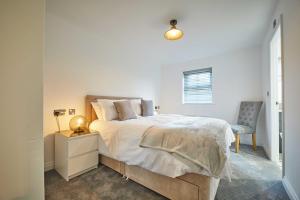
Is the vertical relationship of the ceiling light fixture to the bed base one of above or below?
above

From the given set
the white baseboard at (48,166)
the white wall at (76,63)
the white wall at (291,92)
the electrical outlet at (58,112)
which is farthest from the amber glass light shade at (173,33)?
the white baseboard at (48,166)

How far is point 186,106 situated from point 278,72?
7.77 feet

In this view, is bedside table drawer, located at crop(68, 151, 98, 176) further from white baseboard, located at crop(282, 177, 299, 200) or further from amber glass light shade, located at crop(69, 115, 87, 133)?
white baseboard, located at crop(282, 177, 299, 200)

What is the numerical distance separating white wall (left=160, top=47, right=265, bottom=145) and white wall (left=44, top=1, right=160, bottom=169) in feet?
6.29

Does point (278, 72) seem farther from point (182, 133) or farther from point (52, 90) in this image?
point (52, 90)

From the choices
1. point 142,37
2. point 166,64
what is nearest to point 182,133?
point 142,37

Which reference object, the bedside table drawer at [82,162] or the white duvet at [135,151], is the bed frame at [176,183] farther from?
the bedside table drawer at [82,162]

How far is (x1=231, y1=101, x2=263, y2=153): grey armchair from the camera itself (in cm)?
299

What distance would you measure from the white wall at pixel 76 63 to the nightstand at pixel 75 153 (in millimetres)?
290

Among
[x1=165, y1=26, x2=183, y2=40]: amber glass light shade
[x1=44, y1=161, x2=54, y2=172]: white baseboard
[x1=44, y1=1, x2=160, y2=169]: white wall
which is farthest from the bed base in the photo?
[x1=165, y1=26, x2=183, y2=40]: amber glass light shade

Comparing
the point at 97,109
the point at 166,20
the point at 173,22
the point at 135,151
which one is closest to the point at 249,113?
the point at 173,22

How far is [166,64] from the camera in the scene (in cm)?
499

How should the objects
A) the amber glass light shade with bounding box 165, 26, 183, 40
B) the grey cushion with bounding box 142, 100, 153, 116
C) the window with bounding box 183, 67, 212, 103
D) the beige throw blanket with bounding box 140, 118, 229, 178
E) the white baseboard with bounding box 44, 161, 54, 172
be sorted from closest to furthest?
1. the beige throw blanket with bounding box 140, 118, 229, 178
2. the white baseboard with bounding box 44, 161, 54, 172
3. the amber glass light shade with bounding box 165, 26, 183, 40
4. the grey cushion with bounding box 142, 100, 153, 116
5. the window with bounding box 183, 67, 212, 103

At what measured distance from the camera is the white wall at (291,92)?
4.67 ft
